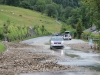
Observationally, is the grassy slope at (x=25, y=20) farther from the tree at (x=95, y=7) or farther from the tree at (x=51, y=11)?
the tree at (x=95, y=7)

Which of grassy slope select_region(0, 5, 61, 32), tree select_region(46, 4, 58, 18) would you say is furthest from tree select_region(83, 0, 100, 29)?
tree select_region(46, 4, 58, 18)

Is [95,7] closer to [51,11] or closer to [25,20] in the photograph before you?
[25,20]

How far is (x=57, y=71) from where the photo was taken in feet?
56.7

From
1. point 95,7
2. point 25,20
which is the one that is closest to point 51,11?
point 25,20

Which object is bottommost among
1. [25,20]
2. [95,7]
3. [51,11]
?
[25,20]

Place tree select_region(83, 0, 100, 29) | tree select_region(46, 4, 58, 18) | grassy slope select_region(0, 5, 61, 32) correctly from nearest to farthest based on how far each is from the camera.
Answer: tree select_region(83, 0, 100, 29) < grassy slope select_region(0, 5, 61, 32) < tree select_region(46, 4, 58, 18)

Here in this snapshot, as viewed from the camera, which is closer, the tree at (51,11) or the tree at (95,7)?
the tree at (95,7)

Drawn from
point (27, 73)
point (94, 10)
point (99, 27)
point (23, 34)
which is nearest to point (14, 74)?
point (27, 73)

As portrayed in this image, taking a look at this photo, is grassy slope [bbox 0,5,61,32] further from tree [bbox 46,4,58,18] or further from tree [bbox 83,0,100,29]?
tree [bbox 83,0,100,29]

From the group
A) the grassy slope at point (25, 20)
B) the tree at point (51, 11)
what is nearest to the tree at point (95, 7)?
the grassy slope at point (25, 20)

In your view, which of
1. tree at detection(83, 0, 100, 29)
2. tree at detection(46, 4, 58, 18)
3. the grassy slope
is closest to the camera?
tree at detection(83, 0, 100, 29)

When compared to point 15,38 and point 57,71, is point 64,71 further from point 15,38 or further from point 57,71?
point 15,38

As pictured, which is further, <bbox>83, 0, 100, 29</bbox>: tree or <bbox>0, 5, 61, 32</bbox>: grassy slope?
<bbox>0, 5, 61, 32</bbox>: grassy slope

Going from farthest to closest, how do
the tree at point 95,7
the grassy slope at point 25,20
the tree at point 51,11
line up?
1. the tree at point 51,11
2. the grassy slope at point 25,20
3. the tree at point 95,7
